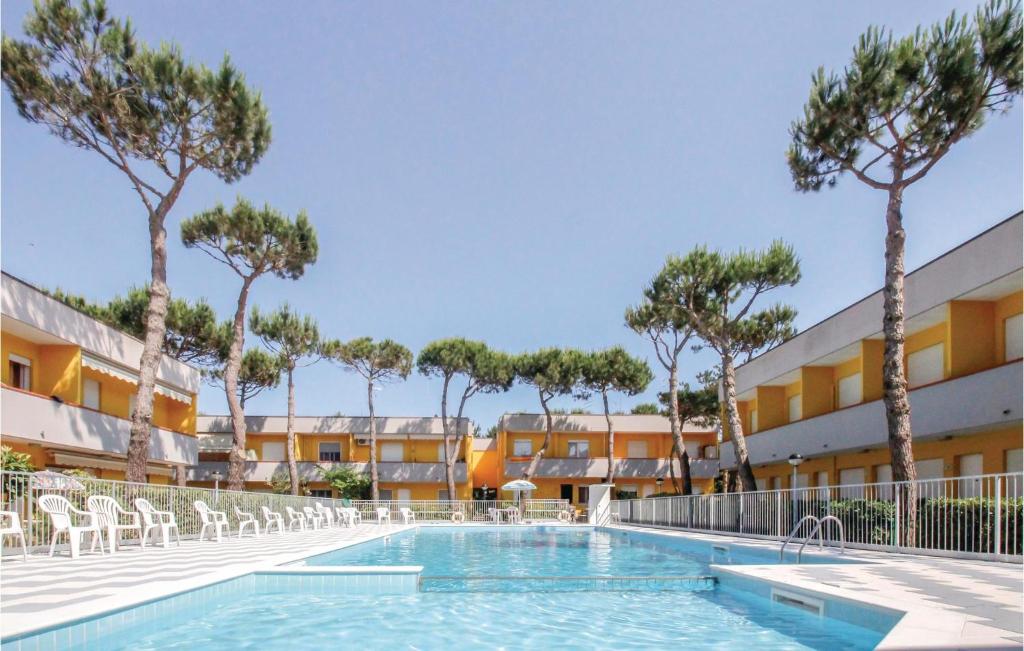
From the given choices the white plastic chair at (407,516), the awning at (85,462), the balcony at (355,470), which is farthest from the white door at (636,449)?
the awning at (85,462)

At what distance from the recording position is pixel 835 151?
16.2m

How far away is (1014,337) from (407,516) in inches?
801

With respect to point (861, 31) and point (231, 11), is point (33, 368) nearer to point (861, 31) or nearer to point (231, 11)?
point (231, 11)

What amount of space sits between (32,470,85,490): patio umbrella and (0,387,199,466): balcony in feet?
19.6

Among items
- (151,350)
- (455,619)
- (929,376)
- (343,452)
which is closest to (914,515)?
(455,619)

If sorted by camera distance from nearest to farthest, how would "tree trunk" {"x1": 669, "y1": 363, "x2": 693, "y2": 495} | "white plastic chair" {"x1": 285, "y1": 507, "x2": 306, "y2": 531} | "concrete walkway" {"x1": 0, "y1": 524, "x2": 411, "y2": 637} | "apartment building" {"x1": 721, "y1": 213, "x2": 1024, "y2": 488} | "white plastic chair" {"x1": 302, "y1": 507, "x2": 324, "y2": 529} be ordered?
"concrete walkway" {"x1": 0, "y1": 524, "x2": 411, "y2": 637}, "apartment building" {"x1": 721, "y1": 213, "x2": 1024, "y2": 488}, "white plastic chair" {"x1": 285, "y1": 507, "x2": 306, "y2": 531}, "white plastic chair" {"x1": 302, "y1": 507, "x2": 324, "y2": 529}, "tree trunk" {"x1": 669, "y1": 363, "x2": 693, "y2": 495}

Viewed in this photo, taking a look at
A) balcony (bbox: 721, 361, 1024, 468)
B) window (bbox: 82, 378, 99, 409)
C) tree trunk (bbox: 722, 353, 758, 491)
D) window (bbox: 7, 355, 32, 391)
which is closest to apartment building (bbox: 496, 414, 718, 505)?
balcony (bbox: 721, 361, 1024, 468)

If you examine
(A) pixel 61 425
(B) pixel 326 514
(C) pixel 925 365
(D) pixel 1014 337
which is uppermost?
(D) pixel 1014 337

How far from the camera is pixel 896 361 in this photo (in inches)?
543

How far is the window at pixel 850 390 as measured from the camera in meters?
22.2

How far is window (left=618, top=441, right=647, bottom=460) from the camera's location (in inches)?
1692

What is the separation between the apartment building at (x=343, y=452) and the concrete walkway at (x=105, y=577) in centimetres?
2807

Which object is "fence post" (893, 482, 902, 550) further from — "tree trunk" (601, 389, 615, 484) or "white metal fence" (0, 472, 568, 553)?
"tree trunk" (601, 389, 615, 484)

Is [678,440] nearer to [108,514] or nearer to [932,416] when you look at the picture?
[932,416]
